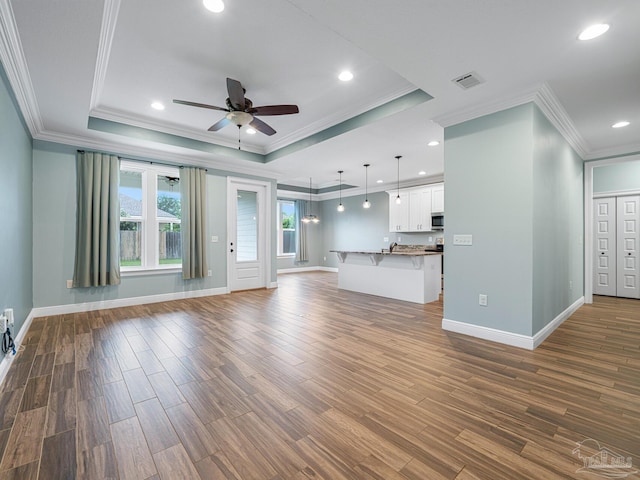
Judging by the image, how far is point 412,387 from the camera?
2.21 metres

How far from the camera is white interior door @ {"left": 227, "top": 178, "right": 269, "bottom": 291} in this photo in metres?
6.11

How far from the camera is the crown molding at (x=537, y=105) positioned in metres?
2.93

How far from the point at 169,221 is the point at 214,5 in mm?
4060

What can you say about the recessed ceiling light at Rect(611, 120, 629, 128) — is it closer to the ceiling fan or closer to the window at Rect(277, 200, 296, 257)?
the ceiling fan

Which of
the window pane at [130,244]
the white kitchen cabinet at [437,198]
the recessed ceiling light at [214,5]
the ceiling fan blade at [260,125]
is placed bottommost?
the window pane at [130,244]

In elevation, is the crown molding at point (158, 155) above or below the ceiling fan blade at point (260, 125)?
above

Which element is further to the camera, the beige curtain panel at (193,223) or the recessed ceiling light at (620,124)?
the beige curtain panel at (193,223)

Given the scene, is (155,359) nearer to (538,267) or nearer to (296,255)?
(538,267)

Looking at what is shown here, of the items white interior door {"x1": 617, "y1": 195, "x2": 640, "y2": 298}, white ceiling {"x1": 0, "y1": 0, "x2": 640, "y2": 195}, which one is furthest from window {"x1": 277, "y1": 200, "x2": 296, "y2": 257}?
white interior door {"x1": 617, "y1": 195, "x2": 640, "y2": 298}

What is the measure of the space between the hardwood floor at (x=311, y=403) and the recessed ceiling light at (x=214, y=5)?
9.72 ft

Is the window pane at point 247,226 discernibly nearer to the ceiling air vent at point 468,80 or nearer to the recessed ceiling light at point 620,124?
the ceiling air vent at point 468,80

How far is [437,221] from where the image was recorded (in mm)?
7375

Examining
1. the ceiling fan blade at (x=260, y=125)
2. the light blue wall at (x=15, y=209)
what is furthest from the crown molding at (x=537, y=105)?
the light blue wall at (x=15, y=209)

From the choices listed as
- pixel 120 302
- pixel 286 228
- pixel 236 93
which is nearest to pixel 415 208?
pixel 286 228
